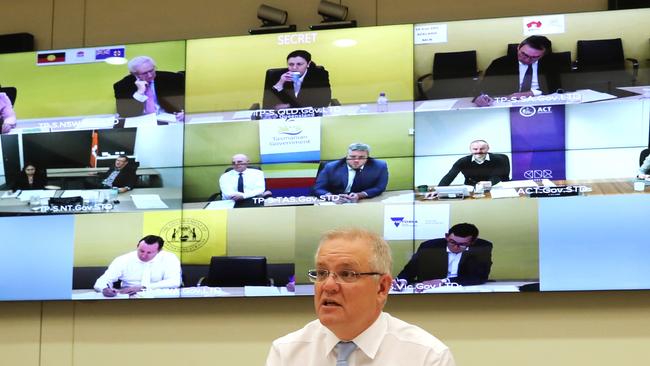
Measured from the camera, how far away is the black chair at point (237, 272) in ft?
14.6

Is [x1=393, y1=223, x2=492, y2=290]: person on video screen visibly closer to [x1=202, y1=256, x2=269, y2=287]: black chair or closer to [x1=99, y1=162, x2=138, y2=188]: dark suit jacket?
[x1=202, y1=256, x2=269, y2=287]: black chair

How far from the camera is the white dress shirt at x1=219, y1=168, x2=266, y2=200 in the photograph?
4.52 meters

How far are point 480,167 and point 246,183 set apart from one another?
1.32 m

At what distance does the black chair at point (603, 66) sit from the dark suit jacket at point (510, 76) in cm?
13

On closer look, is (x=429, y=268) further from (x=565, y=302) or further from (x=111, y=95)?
(x=111, y=95)

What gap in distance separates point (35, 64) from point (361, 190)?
2226 mm

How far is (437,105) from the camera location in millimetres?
4383

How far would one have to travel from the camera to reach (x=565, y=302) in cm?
425

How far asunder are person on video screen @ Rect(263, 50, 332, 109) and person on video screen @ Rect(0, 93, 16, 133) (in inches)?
64.1

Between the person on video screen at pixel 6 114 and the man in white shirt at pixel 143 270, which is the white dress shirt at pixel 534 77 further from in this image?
the person on video screen at pixel 6 114

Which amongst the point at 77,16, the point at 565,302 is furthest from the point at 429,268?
the point at 77,16

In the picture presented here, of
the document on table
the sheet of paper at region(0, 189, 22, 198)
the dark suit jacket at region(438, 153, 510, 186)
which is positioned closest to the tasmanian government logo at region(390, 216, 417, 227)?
the dark suit jacket at region(438, 153, 510, 186)

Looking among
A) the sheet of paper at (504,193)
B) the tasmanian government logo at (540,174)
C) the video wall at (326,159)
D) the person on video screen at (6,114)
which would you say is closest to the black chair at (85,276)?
the video wall at (326,159)

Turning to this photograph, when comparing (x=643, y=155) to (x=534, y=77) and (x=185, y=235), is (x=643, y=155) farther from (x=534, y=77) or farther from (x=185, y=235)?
(x=185, y=235)
